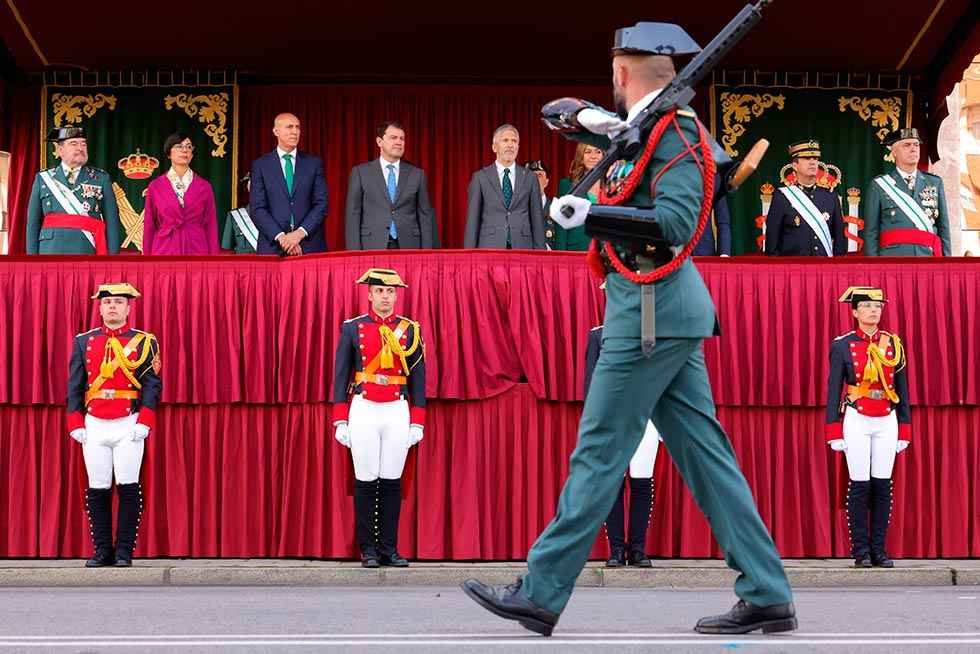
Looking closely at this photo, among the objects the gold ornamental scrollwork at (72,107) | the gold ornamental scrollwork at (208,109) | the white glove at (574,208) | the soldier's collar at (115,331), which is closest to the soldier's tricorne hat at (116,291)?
the soldier's collar at (115,331)

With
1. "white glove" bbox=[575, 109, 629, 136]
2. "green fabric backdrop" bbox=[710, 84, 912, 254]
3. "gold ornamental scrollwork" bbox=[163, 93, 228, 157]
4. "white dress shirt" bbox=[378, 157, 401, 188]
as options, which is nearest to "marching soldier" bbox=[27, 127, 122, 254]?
"white dress shirt" bbox=[378, 157, 401, 188]

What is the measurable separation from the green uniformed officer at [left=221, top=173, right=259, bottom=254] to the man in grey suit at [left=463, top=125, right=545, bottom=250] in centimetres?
223

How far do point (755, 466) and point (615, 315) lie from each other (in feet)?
19.0

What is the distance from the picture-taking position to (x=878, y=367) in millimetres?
10672

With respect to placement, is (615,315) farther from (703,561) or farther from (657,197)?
(703,561)

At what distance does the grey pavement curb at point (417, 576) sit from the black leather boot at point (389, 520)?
23cm

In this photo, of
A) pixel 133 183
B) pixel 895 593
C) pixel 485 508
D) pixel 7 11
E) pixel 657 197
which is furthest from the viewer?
pixel 133 183

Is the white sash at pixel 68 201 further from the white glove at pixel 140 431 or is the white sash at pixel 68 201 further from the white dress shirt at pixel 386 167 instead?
the white glove at pixel 140 431

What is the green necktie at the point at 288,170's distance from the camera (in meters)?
12.6

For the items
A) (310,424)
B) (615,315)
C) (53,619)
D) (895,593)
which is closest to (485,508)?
(310,424)

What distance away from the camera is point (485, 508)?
10.8 m

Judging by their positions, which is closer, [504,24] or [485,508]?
[485,508]

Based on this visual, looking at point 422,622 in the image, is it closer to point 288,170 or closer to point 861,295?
point 861,295

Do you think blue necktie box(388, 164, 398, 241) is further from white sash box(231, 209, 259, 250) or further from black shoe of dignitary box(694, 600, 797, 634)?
black shoe of dignitary box(694, 600, 797, 634)
